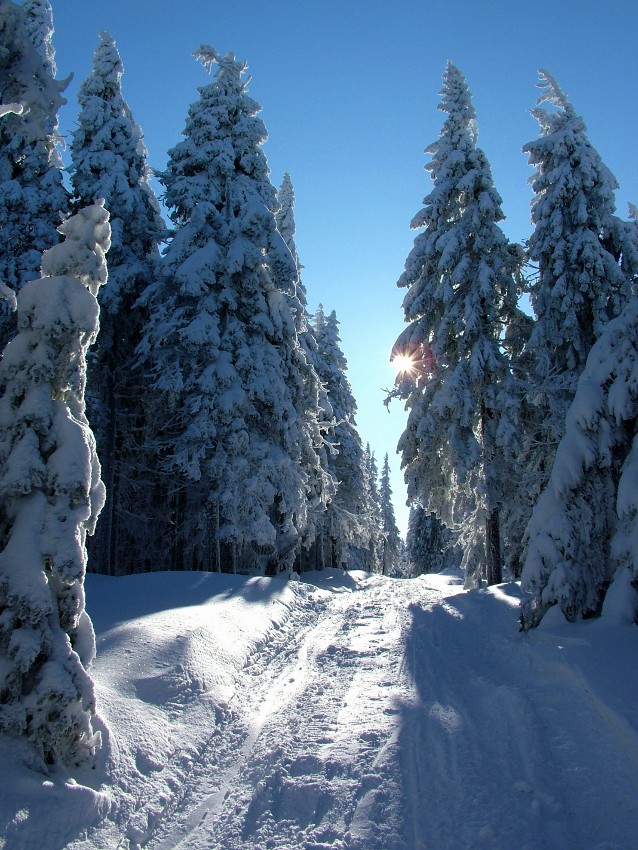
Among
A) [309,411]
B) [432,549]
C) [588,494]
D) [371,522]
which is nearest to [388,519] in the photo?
[432,549]

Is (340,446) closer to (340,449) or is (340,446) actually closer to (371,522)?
(340,449)

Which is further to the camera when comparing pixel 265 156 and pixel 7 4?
pixel 265 156

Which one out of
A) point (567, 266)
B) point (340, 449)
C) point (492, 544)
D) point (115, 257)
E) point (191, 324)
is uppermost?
point (115, 257)

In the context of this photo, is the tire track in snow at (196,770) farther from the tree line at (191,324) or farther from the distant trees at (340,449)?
the distant trees at (340,449)

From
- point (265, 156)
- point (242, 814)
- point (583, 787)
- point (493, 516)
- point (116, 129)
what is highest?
point (116, 129)

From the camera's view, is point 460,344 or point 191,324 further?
point 460,344

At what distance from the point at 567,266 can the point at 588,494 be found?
408 inches

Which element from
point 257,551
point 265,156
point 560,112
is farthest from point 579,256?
point 257,551

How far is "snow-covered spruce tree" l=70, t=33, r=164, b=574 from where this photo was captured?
18.8 meters

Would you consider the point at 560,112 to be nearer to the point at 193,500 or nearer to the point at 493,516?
the point at 493,516

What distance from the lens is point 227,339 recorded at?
1711cm

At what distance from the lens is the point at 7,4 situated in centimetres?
654

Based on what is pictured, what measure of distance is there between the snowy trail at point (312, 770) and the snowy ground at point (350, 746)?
0.02 metres

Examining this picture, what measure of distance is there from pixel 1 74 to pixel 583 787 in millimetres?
9596
